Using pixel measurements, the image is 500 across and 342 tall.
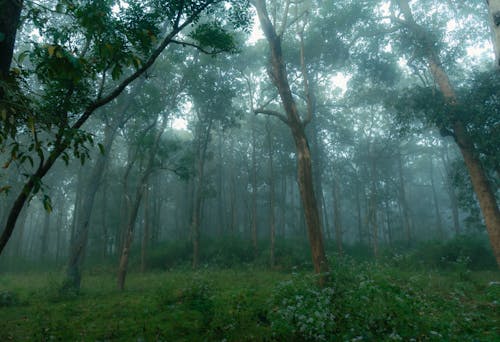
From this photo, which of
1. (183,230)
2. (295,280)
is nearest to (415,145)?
(183,230)

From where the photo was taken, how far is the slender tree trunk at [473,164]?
38.1 ft

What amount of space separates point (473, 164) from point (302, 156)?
7.37 meters

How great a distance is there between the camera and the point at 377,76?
1852 centimetres

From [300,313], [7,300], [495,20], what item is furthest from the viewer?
[7,300]

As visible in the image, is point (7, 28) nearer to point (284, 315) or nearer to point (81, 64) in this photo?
point (81, 64)

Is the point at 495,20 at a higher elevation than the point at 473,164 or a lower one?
lower

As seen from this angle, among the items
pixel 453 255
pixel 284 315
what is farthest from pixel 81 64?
pixel 453 255

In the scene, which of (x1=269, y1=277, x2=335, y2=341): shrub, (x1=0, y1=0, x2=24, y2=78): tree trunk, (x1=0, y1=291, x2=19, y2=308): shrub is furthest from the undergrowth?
(x1=0, y1=0, x2=24, y2=78): tree trunk

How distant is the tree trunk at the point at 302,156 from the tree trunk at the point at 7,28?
286 inches

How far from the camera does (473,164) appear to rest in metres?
12.3

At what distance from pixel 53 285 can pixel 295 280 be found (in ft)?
34.5

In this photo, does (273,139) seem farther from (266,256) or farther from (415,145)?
(415,145)

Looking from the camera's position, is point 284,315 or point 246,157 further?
point 246,157

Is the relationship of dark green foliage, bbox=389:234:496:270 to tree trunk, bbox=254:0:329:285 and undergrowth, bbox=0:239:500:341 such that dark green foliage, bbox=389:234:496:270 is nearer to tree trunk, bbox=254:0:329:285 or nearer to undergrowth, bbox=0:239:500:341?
undergrowth, bbox=0:239:500:341
